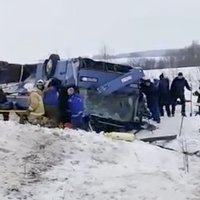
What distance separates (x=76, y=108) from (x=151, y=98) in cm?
326

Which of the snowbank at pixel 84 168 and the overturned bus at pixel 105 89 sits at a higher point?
the overturned bus at pixel 105 89

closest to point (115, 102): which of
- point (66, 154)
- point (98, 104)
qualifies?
point (98, 104)

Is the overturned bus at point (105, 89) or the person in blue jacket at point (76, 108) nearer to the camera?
the person in blue jacket at point (76, 108)

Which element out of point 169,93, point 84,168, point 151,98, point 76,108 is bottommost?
point 84,168

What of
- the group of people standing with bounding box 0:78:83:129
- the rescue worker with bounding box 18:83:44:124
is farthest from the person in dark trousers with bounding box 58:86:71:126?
the rescue worker with bounding box 18:83:44:124

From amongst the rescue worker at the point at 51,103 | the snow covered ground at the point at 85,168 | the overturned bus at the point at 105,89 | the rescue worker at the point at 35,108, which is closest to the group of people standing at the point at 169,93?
the overturned bus at the point at 105,89

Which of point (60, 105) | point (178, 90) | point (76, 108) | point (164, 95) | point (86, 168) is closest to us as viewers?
point (86, 168)

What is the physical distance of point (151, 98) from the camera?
703 inches

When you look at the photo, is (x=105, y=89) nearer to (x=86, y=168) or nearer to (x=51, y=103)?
(x=51, y=103)

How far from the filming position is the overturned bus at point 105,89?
16141mm

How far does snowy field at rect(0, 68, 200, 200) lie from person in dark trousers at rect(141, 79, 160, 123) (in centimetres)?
673

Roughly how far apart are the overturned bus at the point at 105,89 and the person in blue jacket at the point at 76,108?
11.5 inches

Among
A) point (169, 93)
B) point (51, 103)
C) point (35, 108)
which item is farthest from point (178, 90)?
point (35, 108)

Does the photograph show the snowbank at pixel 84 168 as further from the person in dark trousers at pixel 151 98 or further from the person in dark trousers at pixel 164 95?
the person in dark trousers at pixel 164 95
